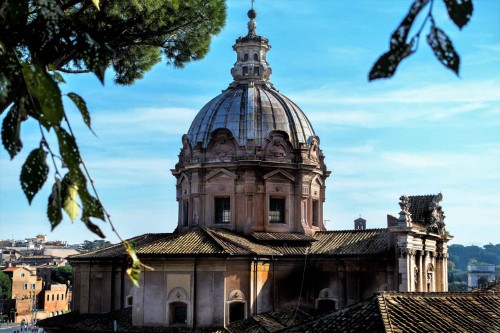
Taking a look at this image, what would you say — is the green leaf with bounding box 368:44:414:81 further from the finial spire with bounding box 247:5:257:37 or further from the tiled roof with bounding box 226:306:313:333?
the finial spire with bounding box 247:5:257:37

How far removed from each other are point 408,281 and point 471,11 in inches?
822

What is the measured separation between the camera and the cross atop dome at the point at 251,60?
2831cm

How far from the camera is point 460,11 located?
2367mm

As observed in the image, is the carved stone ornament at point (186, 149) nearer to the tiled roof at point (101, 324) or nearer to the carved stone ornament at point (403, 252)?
the tiled roof at point (101, 324)

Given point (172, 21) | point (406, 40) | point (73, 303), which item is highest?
point (172, 21)

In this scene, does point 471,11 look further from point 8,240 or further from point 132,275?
point 8,240

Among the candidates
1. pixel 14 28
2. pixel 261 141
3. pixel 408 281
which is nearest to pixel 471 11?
pixel 14 28

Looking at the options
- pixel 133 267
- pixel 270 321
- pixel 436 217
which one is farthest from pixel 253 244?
pixel 133 267

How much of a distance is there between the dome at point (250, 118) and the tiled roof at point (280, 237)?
3207mm

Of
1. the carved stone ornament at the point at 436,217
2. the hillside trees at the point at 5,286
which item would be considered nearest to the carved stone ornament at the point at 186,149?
the carved stone ornament at the point at 436,217

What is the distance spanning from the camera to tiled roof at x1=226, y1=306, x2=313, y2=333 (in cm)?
2123

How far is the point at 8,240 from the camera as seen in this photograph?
14212cm

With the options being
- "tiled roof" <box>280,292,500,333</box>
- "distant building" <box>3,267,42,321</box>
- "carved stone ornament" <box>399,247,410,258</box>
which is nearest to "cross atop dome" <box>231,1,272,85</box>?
"carved stone ornament" <box>399,247,410,258</box>

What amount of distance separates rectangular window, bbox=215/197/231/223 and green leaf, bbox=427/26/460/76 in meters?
23.4
